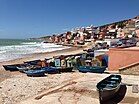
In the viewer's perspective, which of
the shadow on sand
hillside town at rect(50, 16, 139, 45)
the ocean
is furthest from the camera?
hillside town at rect(50, 16, 139, 45)

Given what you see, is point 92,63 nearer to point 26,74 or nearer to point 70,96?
point 26,74

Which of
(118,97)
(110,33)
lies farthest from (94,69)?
(110,33)

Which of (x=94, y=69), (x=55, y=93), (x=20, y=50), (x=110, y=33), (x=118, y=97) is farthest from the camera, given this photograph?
(x=110, y=33)

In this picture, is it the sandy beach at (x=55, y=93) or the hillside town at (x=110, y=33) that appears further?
the hillside town at (x=110, y=33)

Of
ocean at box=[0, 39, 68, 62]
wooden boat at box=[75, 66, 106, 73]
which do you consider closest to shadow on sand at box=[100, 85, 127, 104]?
wooden boat at box=[75, 66, 106, 73]

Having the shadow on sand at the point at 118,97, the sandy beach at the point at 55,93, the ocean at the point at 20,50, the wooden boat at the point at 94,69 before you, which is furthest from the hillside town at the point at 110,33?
Answer: the shadow on sand at the point at 118,97

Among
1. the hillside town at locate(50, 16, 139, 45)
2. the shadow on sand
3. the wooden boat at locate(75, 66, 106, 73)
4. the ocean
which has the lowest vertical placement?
the ocean

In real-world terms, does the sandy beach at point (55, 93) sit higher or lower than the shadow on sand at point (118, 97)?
lower

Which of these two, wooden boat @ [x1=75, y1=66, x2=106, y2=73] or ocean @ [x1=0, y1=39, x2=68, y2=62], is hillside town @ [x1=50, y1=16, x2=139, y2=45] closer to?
ocean @ [x1=0, y1=39, x2=68, y2=62]

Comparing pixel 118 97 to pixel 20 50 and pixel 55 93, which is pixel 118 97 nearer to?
pixel 55 93

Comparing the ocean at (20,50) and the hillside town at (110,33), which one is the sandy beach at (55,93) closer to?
the ocean at (20,50)

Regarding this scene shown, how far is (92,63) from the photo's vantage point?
24.4 meters

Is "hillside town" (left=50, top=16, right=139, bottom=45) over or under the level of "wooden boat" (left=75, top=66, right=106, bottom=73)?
over

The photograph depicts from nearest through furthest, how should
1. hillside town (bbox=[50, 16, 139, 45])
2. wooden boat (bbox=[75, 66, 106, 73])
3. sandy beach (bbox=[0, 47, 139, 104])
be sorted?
1. sandy beach (bbox=[0, 47, 139, 104])
2. wooden boat (bbox=[75, 66, 106, 73])
3. hillside town (bbox=[50, 16, 139, 45])
